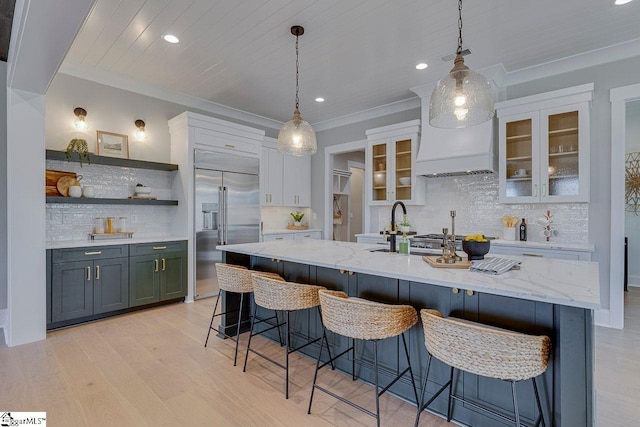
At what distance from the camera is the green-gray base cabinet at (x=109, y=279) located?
10.4ft

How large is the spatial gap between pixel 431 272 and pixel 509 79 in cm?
340

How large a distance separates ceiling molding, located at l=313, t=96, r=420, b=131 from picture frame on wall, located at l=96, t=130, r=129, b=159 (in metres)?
3.24

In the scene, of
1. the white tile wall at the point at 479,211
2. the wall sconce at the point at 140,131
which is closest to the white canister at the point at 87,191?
the wall sconce at the point at 140,131

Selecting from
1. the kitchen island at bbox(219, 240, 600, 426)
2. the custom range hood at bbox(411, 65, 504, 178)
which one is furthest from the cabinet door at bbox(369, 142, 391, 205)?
the kitchen island at bbox(219, 240, 600, 426)

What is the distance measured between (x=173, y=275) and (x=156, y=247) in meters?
0.43

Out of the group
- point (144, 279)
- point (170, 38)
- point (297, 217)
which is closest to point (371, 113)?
point (297, 217)

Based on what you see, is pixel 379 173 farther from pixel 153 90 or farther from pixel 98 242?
pixel 98 242

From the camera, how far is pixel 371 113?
528 centimetres

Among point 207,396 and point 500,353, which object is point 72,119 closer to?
point 207,396

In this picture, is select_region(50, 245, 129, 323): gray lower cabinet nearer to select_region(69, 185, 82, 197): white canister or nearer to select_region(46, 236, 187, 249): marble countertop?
select_region(46, 236, 187, 249): marble countertop

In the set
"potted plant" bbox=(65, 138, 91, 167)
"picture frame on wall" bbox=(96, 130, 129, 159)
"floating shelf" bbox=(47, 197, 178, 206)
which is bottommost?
"floating shelf" bbox=(47, 197, 178, 206)

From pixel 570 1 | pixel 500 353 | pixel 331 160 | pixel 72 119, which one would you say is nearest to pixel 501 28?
pixel 570 1

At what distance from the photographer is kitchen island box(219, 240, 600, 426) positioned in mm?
1345

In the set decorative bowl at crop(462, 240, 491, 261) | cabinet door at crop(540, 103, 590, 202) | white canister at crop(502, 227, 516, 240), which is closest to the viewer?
decorative bowl at crop(462, 240, 491, 261)
